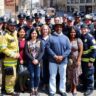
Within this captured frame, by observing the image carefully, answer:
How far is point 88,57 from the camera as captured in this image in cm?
959

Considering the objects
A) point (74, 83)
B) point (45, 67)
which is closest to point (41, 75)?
point (45, 67)

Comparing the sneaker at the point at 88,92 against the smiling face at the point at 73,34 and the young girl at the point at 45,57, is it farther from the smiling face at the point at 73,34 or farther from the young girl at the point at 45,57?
the smiling face at the point at 73,34

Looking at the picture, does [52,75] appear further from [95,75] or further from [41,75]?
[95,75]

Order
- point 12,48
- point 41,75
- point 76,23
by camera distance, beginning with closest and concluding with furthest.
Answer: point 12,48
point 41,75
point 76,23

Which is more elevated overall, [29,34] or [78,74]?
[29,34]

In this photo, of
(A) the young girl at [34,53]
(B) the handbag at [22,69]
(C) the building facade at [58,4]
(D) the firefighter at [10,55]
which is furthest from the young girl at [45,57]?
(C) the building facade at [58,4]

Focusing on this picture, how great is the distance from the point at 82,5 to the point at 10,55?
7928 centimetres

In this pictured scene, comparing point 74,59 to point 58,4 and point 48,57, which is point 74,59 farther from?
point 58,4

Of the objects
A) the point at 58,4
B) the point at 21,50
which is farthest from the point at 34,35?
the point at 58,4

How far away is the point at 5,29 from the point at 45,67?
1.47 metres

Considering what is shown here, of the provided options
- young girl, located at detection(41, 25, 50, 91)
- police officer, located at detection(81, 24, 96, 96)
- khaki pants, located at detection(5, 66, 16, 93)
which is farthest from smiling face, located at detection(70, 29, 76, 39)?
khaki pants, located at detection(5, 66, 16, 93)

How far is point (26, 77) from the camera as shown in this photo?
9.86 meters

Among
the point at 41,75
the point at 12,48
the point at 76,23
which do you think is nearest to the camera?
the point at 12,48

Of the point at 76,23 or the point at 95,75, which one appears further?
the point at 76,23
